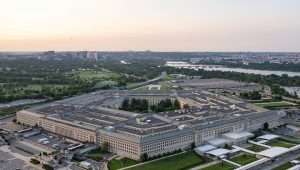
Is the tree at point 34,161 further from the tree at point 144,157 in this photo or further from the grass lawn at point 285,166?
the grass lawn at point 285,166

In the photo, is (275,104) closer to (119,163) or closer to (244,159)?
(244,159)

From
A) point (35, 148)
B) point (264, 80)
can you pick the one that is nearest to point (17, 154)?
point (35, 148)

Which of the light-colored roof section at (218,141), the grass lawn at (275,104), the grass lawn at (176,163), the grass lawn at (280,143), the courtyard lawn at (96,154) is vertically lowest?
the courtyard lawn at (96,154)

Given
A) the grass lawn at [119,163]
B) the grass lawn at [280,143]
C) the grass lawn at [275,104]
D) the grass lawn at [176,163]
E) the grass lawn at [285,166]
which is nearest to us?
the grass lawn at [176,163]

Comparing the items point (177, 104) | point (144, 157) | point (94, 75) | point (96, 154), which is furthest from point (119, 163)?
point (94, 75)

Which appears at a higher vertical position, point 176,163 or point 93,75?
point 93,75

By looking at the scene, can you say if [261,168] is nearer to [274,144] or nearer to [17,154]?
[274,144]

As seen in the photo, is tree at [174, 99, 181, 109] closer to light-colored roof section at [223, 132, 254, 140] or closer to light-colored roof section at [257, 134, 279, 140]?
light-colored roof section at [223, 132, 254, 140]

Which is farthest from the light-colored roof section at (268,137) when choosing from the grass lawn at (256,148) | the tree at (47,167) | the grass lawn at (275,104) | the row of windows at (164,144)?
the tree at (47,167)
